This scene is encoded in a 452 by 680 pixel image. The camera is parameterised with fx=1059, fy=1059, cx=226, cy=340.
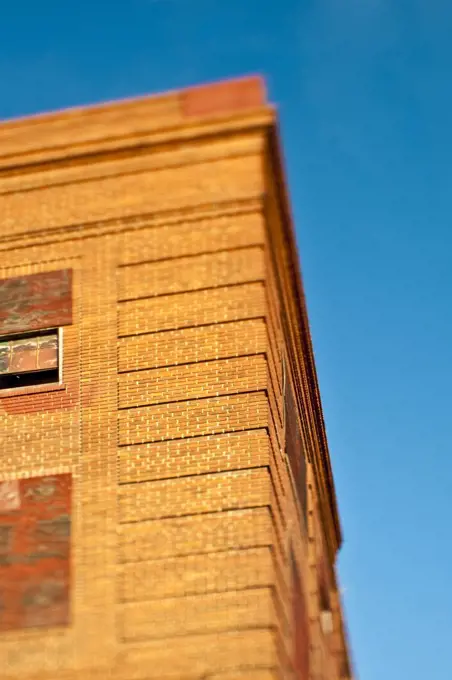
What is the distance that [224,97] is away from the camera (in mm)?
15367

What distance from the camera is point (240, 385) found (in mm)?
14305

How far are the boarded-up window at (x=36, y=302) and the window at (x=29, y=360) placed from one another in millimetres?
159

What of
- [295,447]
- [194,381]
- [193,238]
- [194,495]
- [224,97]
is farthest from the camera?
[295,447]

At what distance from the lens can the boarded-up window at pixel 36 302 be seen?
15258mm

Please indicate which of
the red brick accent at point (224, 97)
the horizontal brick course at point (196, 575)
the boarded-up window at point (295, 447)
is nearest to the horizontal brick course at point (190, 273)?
the red brick accent at point (224, 97)

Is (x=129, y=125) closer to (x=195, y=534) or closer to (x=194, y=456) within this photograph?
(x=194, y=456)

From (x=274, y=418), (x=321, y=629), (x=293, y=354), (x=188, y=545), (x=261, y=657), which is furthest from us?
(x=321, y=629)

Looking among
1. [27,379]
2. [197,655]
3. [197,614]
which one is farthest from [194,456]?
[27,379]

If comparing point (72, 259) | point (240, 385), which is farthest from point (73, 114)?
point (240, 385)

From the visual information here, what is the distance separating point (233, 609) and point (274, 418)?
296cm

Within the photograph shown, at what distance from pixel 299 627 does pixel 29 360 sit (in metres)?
5.60

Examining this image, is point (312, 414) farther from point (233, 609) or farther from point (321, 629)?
point (233, 609)

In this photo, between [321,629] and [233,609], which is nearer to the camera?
[233,609]

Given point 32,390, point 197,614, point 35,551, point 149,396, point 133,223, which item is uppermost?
point 133,223
